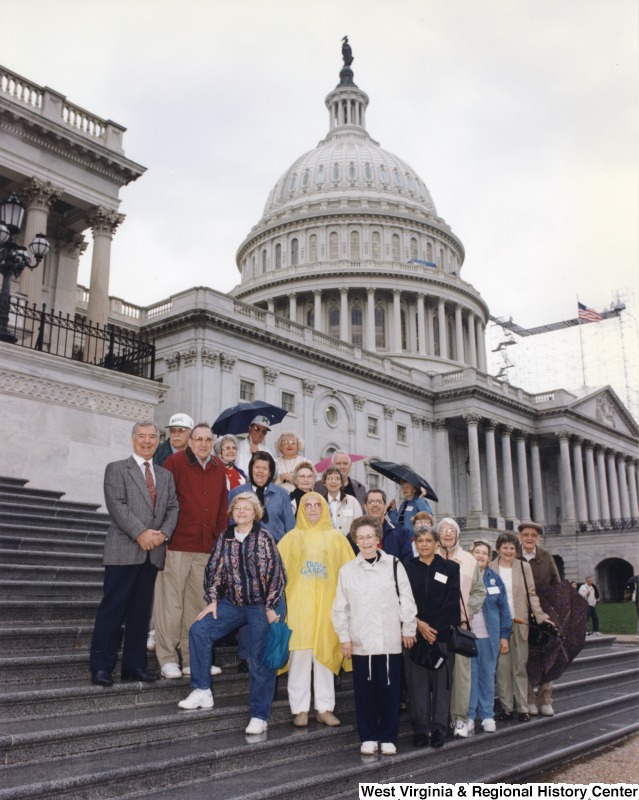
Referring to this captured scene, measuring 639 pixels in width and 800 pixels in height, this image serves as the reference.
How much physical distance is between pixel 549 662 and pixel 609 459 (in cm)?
6461

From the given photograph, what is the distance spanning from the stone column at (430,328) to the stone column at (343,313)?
26.6 ft

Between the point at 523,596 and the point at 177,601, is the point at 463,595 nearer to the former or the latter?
the point at 523,596

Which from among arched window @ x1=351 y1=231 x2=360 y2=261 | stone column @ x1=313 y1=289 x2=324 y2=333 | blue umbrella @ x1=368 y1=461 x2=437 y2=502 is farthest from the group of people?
arched window @ x1=351 y1=231 x2=360 y2=261

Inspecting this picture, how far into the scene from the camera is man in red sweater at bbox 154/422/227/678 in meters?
7.68

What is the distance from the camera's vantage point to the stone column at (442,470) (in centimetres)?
5406

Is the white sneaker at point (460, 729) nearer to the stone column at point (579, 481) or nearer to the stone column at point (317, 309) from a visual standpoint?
the stone column at point (579, 481)

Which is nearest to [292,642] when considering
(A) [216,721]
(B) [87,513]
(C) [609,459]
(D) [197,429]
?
(A) [216,721]

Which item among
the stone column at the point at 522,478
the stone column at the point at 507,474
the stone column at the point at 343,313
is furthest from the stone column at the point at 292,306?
the stone column at the point at 522,478

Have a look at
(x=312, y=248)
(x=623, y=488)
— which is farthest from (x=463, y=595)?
(x=312, y=248)

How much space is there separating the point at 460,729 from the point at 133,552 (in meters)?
3.93

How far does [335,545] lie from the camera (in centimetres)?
768

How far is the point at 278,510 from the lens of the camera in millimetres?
8391

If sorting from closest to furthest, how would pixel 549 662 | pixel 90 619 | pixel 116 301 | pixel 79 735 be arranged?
pixel 79 735 → pixel 90 619 → pixel 549 662 → pixel 116 301

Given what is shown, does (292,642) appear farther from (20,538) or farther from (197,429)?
(20,538)
